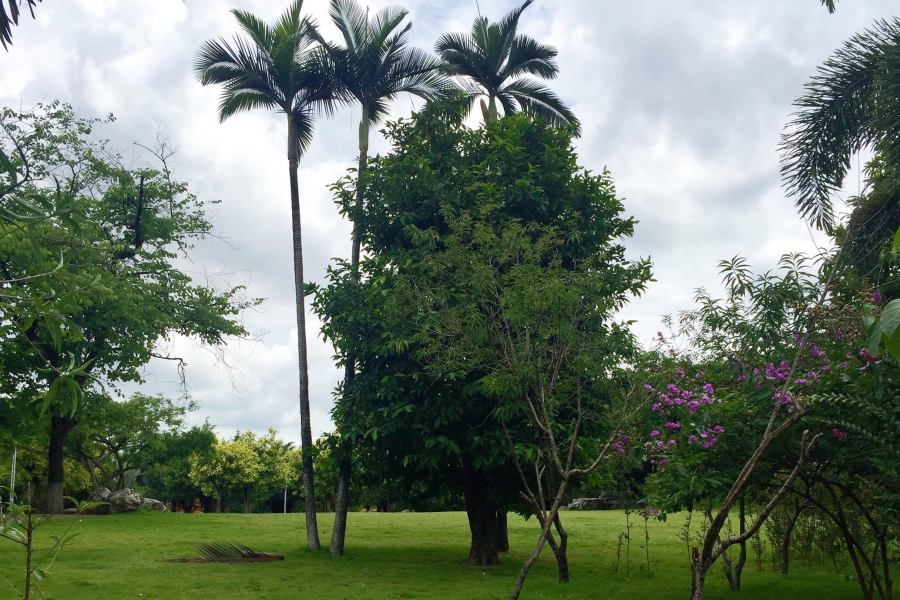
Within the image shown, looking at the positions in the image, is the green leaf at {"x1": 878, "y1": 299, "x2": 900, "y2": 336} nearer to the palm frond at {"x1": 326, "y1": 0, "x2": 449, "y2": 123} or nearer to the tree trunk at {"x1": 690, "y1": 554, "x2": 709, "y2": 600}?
the tree trunk at {"x1": 690, "y1": 554, "x2": 709, "y2": 600}

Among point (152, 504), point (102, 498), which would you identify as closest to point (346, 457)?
point (102, 498)

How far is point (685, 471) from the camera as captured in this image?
8.77m

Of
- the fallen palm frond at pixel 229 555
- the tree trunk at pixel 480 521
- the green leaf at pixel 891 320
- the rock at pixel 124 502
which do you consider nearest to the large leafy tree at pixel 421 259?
the tree trunk at pixel 480 521

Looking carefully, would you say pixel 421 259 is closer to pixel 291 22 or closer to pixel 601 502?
pixel 291 22

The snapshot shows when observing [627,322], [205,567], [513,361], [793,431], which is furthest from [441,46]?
[793,431]

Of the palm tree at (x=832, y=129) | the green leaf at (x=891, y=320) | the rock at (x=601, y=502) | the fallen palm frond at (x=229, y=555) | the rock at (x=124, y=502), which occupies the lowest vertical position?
the rock at (x=601, y=502)

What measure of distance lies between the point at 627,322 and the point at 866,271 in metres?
4.03

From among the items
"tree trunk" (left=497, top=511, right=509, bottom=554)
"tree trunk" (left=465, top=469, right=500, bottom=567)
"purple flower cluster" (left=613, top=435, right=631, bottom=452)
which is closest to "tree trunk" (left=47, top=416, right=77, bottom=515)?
"tree trunk" (left=497, top=511, right=509, bottom=554)

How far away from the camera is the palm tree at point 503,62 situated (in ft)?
74.0

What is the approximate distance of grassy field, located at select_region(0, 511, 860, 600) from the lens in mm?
11750

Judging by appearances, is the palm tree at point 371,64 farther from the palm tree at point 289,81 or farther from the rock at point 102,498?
the rock at point 102,498

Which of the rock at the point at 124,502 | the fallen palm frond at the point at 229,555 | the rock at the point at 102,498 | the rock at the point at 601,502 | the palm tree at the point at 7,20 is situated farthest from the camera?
the rock at the point at 601,502

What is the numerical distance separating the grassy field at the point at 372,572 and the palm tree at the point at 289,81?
316 centimetres

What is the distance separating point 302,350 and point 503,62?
10916 millimetres
